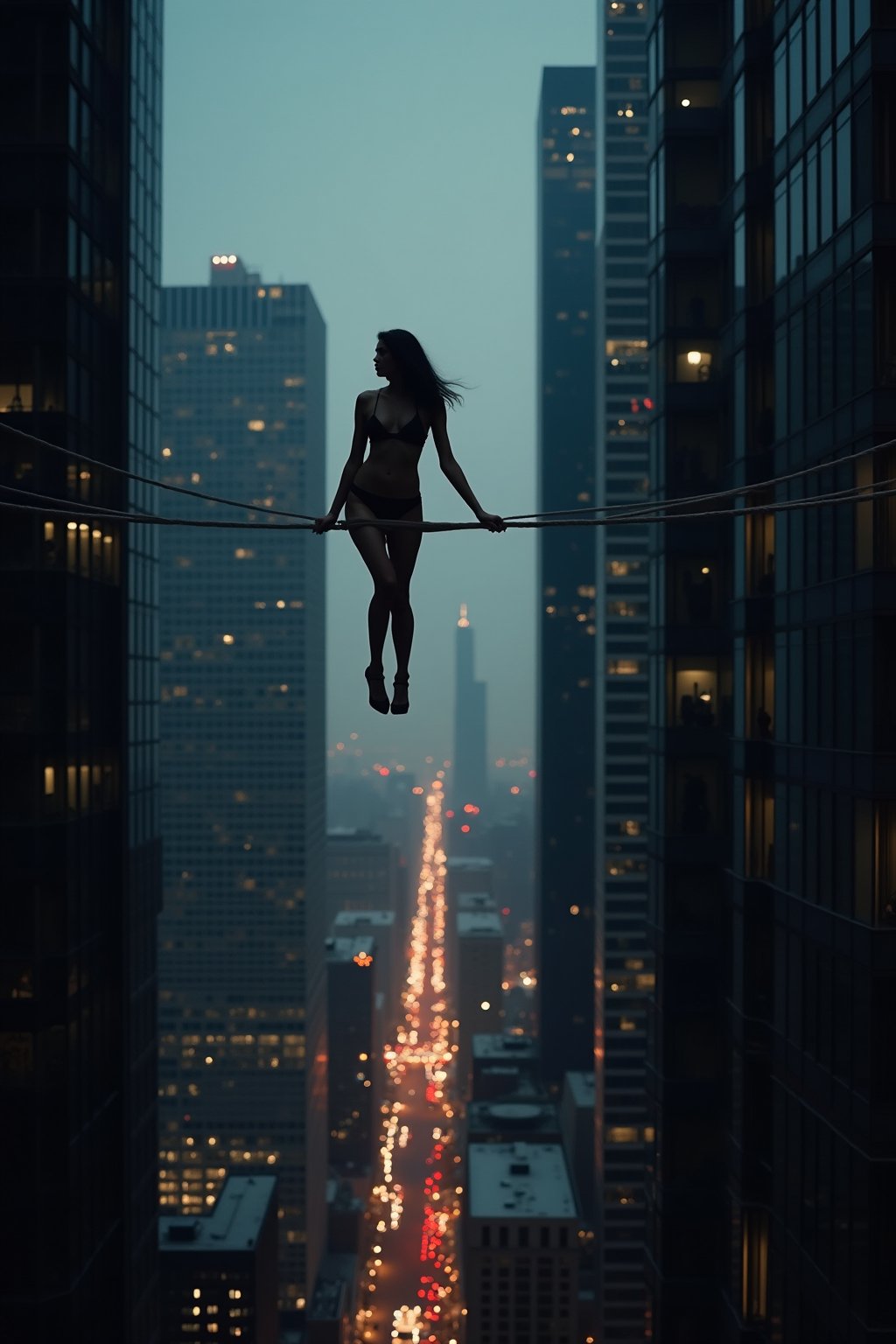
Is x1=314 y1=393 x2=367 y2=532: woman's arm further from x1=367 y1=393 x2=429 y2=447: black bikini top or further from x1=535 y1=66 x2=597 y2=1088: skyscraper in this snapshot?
x1=535 y1=66 x2=597 y2=1088: skyscraper

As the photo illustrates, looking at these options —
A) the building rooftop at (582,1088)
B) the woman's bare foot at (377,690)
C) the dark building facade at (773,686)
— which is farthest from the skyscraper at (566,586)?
the woman's bare foot at (377,690)

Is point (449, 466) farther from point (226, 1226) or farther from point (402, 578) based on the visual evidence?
point (226, 1226)

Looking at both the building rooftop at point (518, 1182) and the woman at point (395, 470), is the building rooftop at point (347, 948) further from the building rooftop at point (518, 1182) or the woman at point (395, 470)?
the woman at point (395, 470)

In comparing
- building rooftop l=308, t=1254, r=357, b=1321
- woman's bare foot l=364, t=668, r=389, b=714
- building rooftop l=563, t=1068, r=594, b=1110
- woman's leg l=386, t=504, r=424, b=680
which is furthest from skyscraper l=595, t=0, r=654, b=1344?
woman's leg l=386, t=504, r=424, b=680

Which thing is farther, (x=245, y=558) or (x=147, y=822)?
(x=245, y=558)

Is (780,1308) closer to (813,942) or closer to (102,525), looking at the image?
(813,942)

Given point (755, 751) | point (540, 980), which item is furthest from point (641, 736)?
point (755, 751)
